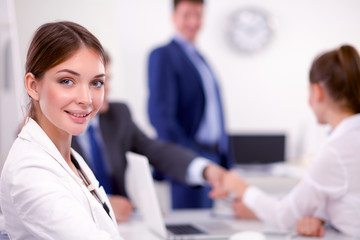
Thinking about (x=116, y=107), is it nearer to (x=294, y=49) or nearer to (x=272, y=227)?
(x=272, y=227)

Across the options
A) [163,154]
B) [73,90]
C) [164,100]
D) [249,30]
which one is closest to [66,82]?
[73,90]

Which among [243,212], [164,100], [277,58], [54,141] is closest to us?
[54,141]

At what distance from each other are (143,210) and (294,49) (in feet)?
11.3

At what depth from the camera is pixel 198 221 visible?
78.7 inches

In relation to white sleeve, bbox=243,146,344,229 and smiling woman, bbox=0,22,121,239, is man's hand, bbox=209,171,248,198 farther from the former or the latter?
smiling woman, bbox=0,22,121,239

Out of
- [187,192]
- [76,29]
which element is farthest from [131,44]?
[76,29]

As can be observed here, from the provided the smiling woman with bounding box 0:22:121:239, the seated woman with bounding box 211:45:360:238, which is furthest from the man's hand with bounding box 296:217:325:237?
the smiling woman with bounding box 0:22:121:239

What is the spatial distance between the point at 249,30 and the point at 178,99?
7.04ft

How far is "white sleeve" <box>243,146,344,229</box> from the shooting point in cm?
168

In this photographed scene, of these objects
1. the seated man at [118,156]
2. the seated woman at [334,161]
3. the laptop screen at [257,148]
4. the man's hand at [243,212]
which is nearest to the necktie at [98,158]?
the seated man at [118,156]

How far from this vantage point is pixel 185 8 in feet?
10.3

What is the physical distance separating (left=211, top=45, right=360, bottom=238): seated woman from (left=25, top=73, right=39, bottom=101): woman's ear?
1.09 metres

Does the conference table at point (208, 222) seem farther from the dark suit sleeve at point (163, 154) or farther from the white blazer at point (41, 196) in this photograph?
the white blazer at point (41, 196)

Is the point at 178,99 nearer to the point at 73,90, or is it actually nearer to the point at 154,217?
the point at 154,217
